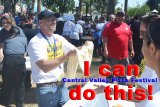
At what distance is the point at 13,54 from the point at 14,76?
0.41 m

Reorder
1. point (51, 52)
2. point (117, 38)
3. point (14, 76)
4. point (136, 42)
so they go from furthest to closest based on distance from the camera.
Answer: point (136, 42)
point (117, 38)
point (14, 76)
point (51, 52)

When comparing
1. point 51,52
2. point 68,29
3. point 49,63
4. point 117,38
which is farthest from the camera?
point 68,29

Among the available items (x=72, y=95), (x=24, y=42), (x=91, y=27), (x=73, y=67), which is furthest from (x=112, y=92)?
(x=91, y=27)

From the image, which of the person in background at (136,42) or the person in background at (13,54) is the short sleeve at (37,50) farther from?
the person in background at (136,42)

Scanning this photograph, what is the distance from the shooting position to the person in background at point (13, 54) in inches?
224

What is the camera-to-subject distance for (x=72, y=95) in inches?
142

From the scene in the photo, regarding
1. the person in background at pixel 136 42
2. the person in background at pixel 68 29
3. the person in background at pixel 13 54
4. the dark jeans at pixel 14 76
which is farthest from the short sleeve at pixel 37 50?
the person in background at pixel 68 29

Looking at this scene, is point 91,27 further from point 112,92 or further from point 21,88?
point 112,92

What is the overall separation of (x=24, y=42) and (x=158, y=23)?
432 centimetres

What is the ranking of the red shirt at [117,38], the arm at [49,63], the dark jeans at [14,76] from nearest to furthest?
the arm at [49,63] → the dark jeans at [14,76] → the red shirt at [117,38]

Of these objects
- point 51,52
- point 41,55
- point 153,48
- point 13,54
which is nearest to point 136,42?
point 13,54

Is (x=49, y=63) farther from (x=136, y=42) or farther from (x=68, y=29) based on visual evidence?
(x=68, y=29)

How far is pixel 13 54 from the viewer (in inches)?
227

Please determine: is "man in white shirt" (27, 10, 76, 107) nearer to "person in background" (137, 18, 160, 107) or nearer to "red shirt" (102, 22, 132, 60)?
"person in background" (137, 18, 160, 107)
